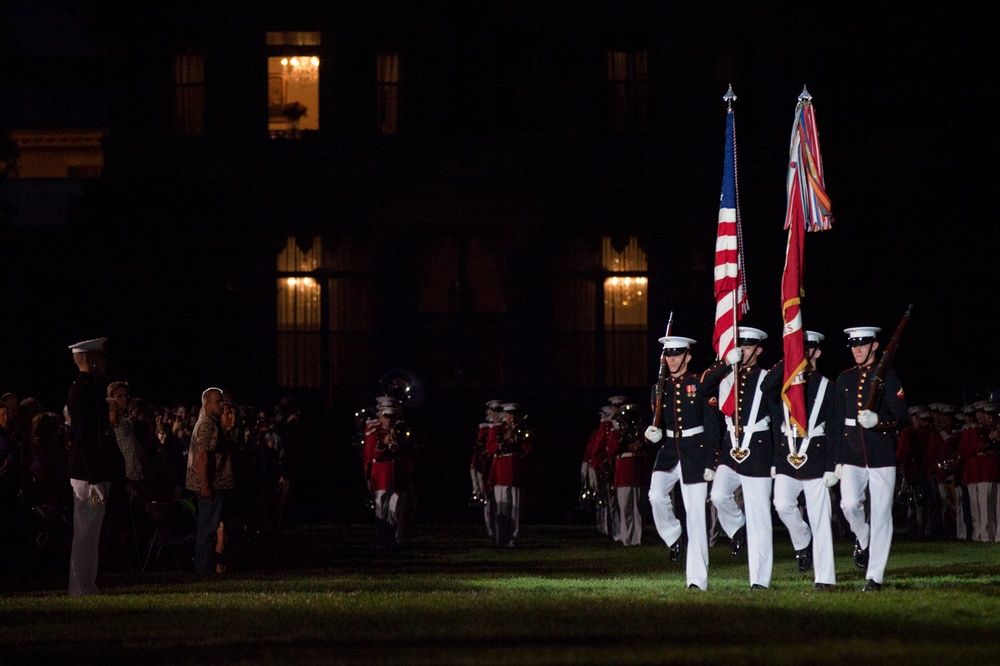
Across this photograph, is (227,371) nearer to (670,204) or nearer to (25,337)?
(25,337)

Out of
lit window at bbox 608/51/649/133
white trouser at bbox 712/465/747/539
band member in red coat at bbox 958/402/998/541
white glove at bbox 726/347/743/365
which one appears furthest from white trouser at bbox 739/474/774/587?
lit window at bbox 608/51/649/133

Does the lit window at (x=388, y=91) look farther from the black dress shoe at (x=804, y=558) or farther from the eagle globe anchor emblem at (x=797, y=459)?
the eagle globe anchor emblem at (x=797, y=459)

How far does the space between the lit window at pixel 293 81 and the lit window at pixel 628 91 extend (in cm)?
690

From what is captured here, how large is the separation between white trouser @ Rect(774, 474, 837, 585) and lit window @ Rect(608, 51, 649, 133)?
1027 inches

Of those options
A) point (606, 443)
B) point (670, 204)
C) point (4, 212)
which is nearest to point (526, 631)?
point (606, 443)

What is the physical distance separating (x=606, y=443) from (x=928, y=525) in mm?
5870

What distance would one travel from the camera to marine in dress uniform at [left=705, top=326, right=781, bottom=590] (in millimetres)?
16828

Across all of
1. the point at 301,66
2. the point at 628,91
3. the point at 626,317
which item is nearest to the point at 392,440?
the point at 626,317

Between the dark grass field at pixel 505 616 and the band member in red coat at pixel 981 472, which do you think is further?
the band member in red coat at pixel 981 472

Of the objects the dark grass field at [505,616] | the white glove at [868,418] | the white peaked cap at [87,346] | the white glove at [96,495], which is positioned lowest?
the dark grass field at [505,616]

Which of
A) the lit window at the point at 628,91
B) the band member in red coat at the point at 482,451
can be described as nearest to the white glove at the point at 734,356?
the band member in red coat at the point at 482,451

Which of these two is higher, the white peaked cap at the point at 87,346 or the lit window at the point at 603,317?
the lit window at the point at 603,317

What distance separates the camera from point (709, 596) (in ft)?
53.6

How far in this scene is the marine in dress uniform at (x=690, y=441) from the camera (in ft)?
55.8
